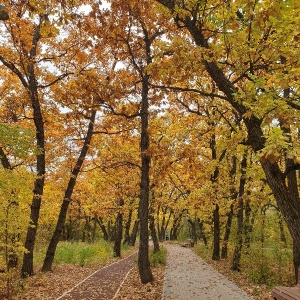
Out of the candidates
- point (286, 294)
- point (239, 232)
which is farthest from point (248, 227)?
point (286, 294)

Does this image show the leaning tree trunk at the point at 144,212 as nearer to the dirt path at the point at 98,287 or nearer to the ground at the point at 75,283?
the ground at the point at 75,283

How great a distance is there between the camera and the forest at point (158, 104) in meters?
5.43

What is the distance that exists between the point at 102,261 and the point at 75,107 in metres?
11.4

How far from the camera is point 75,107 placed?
10.0 metres

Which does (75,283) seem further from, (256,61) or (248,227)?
(256,61)

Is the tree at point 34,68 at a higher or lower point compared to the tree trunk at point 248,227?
higher

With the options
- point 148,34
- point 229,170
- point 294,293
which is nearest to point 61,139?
point 148,34

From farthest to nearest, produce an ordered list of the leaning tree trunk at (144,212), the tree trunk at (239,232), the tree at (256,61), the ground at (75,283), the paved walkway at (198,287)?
1. the tree trunk at (239,232)
2. the leaning tree trunk at (144,212)
3. the ground at (75,283)
4. the paved walkway at (198,287)
5. the tree at (256,61)

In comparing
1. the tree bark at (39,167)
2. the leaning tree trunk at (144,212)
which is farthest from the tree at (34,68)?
the leaning tree trunk at (144,212)


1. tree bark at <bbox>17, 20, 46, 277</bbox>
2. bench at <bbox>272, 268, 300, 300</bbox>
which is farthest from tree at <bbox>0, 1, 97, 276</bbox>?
bench at <bbox>272, 268, 300, 300</bbox>

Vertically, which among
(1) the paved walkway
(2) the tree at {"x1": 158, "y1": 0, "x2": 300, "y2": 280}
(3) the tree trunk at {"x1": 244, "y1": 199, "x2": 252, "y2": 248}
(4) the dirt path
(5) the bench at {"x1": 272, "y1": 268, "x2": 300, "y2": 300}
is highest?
(2) the tree at {"x1": 158, "y1": 0, "x2": 300, "y2": 280}

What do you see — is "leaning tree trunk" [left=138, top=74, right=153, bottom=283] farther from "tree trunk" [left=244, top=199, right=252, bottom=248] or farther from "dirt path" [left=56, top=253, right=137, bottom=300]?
"tree trunk" [left=244, top=199, right=252, bottom=248]

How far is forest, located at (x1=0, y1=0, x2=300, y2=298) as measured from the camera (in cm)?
543

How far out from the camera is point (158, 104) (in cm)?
1236
